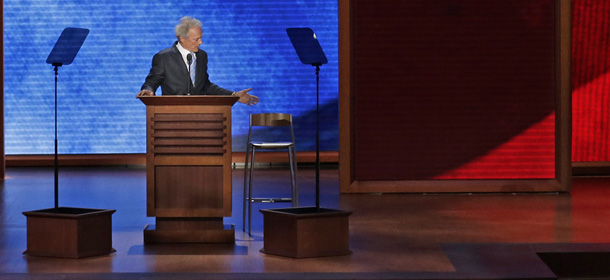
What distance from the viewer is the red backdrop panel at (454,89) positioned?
7199 millimetres

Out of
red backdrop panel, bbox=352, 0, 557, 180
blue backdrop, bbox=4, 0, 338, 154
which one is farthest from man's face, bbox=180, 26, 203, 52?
blue backdrop, bbox=4, 0, 338, 154

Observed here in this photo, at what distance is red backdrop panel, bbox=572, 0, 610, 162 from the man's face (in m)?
5.83

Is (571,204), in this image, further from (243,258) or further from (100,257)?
(100,257)

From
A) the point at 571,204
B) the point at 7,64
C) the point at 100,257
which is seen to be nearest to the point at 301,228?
the point at 100,257

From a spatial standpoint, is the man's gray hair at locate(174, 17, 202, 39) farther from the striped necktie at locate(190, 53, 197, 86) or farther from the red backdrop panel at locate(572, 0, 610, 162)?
the red backdrop panel at locate(572, 0, 610, 162)

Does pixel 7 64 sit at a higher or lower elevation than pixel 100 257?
higher

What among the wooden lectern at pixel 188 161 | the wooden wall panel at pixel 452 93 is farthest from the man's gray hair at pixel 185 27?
the wooden wall panel at pixel 452 93

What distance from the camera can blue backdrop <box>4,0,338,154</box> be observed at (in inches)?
448

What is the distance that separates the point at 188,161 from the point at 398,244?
1.27 m

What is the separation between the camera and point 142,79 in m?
11.6

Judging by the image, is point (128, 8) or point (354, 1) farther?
point (128, 8)

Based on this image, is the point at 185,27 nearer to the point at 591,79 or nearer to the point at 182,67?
the point at 182,67

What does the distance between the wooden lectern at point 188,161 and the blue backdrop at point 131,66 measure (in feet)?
22.3

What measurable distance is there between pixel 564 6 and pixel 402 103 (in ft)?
5.44
